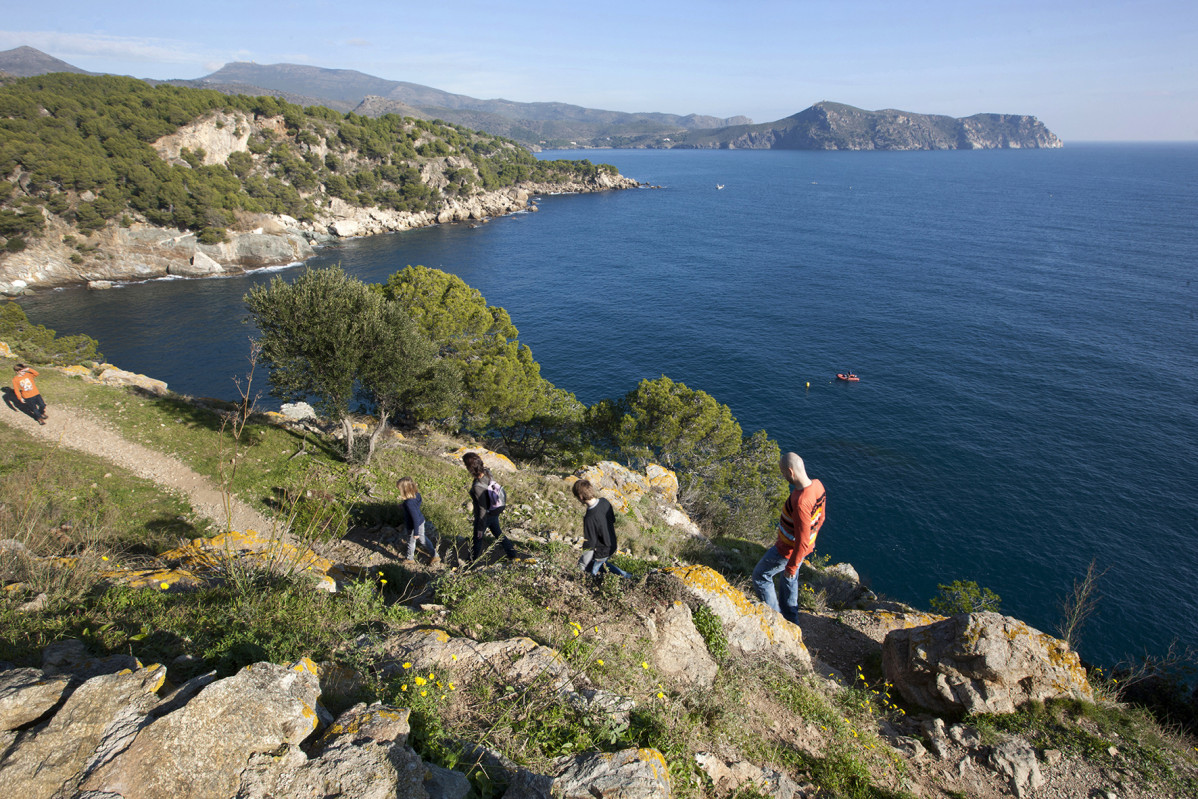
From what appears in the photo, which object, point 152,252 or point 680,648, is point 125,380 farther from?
point 152,252

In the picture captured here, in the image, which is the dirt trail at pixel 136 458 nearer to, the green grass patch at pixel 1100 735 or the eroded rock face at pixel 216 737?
the eroded rock face at pixel 216 737

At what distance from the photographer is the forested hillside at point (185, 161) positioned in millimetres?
59312

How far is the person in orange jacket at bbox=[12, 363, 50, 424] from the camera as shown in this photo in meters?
15.3

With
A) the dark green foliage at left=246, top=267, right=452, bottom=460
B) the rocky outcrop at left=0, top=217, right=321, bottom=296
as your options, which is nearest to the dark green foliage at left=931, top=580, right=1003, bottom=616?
the dark green foliage at left=246, top=267, right=452, bottom=460

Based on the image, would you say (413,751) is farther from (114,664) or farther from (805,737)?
(805,737)

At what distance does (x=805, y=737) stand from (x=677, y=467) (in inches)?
925

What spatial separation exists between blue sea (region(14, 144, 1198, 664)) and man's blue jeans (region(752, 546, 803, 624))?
66.2 ft

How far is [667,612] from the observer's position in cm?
740

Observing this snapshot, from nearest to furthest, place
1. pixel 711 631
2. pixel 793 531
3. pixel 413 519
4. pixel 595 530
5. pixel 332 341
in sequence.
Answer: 1. pixel 711 631
2. pixel 595 530
3. pixel 793 531
4. pixel 413 519
5. pixel 332 341

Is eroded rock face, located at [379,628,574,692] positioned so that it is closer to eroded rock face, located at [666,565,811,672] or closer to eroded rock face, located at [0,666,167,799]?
eroded rock face, located at [0,666,167,799]

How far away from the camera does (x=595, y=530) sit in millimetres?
7926

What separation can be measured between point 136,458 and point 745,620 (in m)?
17.1

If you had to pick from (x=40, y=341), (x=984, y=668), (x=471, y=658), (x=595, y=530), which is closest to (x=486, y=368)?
(x=595, y=530)

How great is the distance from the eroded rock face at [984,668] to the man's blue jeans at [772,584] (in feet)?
6.64
